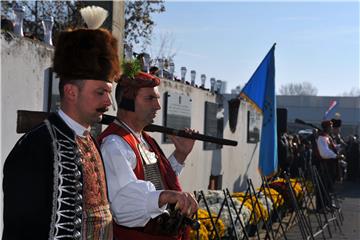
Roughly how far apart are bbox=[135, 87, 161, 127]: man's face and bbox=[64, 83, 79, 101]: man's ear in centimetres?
75

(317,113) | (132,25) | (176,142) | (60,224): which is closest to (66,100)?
(60,224)

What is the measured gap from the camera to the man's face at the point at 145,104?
3.48m

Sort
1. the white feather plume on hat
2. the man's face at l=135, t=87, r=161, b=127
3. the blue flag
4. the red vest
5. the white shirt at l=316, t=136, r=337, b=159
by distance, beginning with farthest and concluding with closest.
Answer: the white shirt at l=316, t=136, r=337, b=159
the blue flag
the man's face at l=135, t=87, r=161, b=127
the red vest
the white feather plume on hat

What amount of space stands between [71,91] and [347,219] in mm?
9461

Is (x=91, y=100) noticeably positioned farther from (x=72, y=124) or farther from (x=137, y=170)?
(x=137, y=170)

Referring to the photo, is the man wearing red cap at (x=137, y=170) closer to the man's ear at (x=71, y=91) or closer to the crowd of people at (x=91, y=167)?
the crowd of people at (x=91, y=167)

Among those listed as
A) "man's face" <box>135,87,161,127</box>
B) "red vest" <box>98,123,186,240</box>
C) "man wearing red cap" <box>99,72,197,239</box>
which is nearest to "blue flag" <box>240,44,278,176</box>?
"man wearing red cap" <box>99,72,197,239</box>

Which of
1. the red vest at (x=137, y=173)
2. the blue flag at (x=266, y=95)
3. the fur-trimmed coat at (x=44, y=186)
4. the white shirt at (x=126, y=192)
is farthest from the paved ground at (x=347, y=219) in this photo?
the fur-trimmed coat at (x=44, y=186)

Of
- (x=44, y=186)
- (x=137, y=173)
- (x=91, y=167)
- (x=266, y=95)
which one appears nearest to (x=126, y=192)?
(x=137, y=173)

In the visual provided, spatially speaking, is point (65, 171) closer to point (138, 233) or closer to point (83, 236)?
point (83, 236)

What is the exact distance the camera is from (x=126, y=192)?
310cm

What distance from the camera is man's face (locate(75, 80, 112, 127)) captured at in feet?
9.04

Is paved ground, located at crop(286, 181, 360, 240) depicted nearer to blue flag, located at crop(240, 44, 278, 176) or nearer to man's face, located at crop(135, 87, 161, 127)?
blue flag, located at crop(240, 44, 278, 176)

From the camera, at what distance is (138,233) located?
10.8 feet
